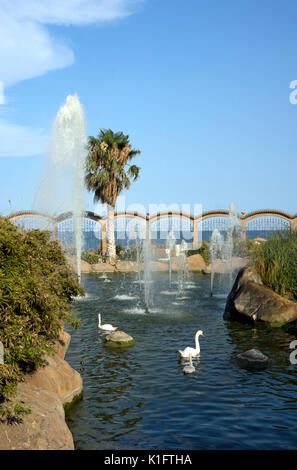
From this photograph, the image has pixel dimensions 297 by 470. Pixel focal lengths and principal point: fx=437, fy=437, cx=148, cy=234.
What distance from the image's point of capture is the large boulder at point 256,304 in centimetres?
1470

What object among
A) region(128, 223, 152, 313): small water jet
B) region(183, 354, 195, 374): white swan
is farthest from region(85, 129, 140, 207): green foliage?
region(183, 354, 195, 374): white swan

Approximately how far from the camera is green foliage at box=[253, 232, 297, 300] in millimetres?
16250

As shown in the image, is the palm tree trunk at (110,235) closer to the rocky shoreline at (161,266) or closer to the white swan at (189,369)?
the rocky shoreline at (161,266)

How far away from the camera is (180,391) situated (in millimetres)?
8938

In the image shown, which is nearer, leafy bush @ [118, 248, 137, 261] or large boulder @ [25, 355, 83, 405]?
large boulder @ [25, 355, 83, 405]

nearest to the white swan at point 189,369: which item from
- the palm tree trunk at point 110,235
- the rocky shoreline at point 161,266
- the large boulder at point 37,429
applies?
the large boulder at point 37,429

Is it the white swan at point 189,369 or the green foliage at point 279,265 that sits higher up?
Result: the green foliage at point 279,265

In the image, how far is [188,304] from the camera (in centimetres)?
1948

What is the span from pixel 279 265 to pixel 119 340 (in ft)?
23.8

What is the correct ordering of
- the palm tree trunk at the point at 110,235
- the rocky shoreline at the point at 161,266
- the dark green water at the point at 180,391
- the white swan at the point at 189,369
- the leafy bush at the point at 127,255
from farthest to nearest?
the leafy bush at the point at 127,255 → the palm tree trunk at the point at 110,235 → the rocky shoreline at the point at 161,266 → the white swan at the point at 189,369 → the dark green water at the point at 180,391

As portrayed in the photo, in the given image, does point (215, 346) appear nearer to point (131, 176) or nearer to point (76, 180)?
point (76, 180)

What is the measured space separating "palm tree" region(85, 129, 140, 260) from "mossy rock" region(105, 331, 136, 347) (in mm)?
25437

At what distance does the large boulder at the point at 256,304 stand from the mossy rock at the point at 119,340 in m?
4.69

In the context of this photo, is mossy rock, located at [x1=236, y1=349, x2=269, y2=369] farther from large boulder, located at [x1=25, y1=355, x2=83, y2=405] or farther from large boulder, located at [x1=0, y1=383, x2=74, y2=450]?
large boulder, located at [x1=0, y1=383, x2=74, y2=450]
